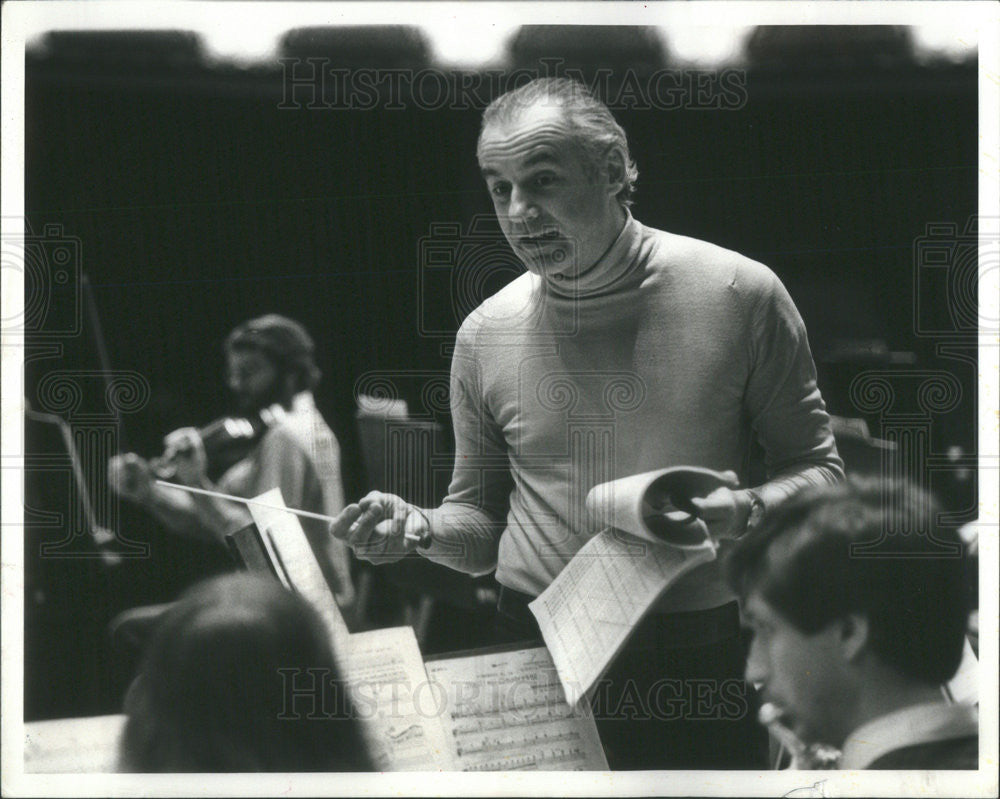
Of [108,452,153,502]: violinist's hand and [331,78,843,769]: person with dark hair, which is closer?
[331,78,843,769]: person with dark hair

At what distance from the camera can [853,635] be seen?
2.90m

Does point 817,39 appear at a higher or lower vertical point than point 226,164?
higher

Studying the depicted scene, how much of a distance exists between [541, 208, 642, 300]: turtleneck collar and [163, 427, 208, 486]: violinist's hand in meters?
1.16

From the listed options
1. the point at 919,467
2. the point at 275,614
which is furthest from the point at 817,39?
the point at 275,614

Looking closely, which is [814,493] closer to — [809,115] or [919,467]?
[919,467]

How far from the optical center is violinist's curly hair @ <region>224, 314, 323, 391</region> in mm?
2980

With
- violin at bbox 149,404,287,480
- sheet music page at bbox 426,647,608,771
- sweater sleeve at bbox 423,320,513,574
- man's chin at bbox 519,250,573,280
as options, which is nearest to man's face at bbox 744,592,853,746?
sheet music page at bbox 426,647,608,771

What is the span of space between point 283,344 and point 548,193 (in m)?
0.87

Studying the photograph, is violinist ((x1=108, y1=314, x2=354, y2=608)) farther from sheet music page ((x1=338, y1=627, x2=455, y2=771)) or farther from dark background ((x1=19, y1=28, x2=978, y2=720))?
sheet music page ((x1=338, y1=627, x2=455, y2=771))

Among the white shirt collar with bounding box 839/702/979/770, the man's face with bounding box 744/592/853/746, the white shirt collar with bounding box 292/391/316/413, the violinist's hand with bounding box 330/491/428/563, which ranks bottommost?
the white shirt collar with bounding box 839/702/979/770

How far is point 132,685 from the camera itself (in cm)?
301

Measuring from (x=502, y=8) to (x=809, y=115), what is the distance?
0.94m

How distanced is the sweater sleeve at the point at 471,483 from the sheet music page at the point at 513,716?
286mm

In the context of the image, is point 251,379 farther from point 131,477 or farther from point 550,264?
point 550,264
